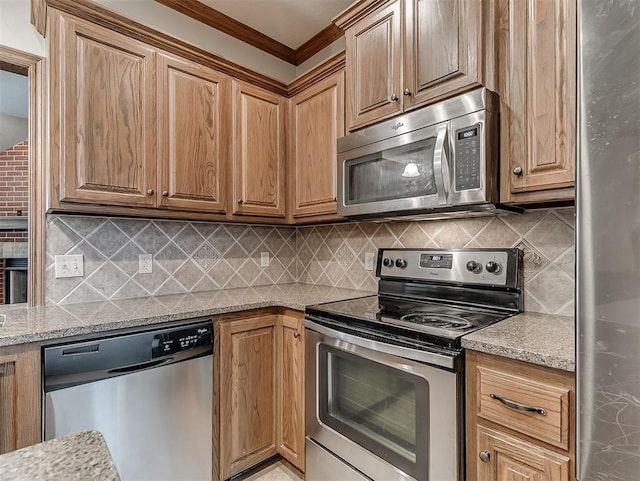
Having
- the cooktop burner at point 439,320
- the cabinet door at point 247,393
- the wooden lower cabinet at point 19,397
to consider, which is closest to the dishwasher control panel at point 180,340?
the cabinet door at point 247,393

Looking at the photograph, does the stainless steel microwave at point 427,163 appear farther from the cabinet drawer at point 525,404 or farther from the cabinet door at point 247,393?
the cabinet door at point 247,393

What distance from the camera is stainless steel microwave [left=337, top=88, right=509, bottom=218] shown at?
131 centimetres

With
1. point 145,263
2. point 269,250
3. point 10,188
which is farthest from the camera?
point 10,188

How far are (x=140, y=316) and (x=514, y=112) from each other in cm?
169

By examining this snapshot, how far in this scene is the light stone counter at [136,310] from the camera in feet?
4.12

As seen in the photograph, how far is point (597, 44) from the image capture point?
73 centimetres

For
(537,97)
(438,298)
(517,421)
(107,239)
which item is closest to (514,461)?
(517,421)

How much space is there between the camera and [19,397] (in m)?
1.19

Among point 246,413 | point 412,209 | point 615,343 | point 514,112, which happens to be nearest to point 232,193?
point 412,209

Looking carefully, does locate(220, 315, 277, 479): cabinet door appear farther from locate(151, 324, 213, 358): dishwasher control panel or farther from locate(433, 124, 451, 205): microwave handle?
locate(433, 124, 451, 205): microwave handle

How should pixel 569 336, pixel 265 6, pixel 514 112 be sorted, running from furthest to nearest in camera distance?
pixel 265 6 → pixel 514 112 → pixel 569 336

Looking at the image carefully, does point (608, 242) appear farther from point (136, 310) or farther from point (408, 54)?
point (136, 310)

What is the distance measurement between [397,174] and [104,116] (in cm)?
139

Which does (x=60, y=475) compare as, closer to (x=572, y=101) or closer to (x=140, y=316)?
(x=140, y=316)
